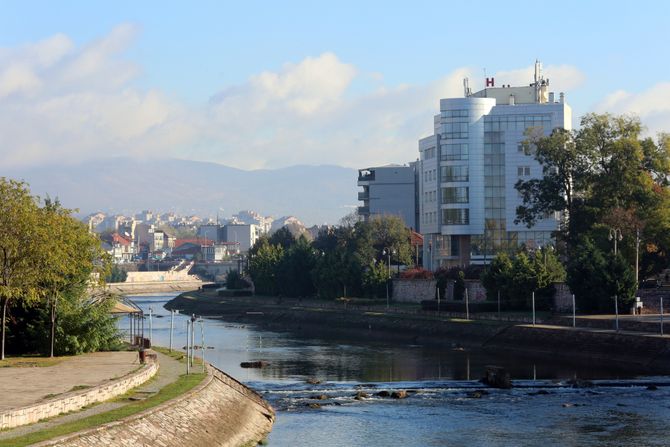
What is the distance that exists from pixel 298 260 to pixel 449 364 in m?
91.4

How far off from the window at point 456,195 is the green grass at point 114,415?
340 ft

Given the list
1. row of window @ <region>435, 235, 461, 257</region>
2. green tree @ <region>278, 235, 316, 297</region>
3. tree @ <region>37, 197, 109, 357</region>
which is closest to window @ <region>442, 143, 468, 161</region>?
row of window @ <region>435, 235, 461, 257</region>

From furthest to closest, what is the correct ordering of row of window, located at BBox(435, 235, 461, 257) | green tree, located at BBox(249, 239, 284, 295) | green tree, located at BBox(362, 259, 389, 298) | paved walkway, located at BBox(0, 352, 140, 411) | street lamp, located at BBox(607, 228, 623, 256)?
green tree, located at BBox(249, 239, 284, 295)
row of window, located at BBox(435, 235, 461, 257)
green tree, located at BBox(362, 259, 389, 298)
street lamp, located at BBox(607, 228, 623, 256)
paved walkway, located at BBox(0, 352, 140, 411)

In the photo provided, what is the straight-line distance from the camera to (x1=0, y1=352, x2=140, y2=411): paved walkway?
162 feet

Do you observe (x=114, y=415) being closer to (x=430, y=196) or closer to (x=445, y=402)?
(x=445, y=402)

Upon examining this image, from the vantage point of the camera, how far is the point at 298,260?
17862cm

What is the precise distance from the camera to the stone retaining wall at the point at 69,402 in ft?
136

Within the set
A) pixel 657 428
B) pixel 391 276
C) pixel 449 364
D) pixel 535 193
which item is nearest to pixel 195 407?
pixel 657 428

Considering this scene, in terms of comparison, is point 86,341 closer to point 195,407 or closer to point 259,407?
point 259,407

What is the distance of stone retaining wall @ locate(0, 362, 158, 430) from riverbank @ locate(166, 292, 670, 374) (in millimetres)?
38520

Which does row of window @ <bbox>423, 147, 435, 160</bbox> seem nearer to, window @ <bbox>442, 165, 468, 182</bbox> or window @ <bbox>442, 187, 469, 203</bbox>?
window @ <bbox>442, 165, 468, 182</bbox>

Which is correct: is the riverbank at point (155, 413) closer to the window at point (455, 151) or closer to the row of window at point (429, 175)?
the window at point (455, 151)

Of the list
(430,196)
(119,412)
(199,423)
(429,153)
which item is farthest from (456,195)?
(119,412)

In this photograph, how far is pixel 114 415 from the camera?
45781 mm
